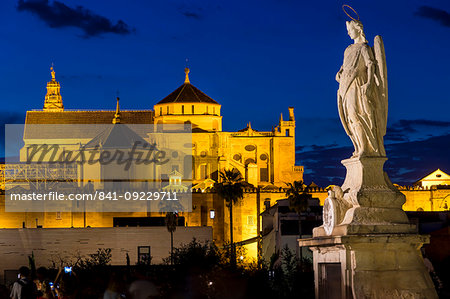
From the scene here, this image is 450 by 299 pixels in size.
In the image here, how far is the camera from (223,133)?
101812 mm

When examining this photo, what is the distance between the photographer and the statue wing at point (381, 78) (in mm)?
10617

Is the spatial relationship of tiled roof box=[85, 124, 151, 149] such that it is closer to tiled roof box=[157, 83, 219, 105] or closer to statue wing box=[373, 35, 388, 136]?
tiled roof box=[157, 83, 219, 105]

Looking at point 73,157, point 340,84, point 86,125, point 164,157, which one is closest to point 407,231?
point 340,84

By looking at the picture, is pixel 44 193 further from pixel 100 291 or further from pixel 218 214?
pixel 100 291

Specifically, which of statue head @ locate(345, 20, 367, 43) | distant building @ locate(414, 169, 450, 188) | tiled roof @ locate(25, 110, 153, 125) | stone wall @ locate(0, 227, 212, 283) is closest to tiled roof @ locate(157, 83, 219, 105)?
tiled roof @ locate(25, 110, 153, 125)

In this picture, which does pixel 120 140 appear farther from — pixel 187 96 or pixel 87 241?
pixel 87 241

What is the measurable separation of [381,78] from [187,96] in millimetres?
98788

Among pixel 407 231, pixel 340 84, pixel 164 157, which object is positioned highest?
pixel 164 157

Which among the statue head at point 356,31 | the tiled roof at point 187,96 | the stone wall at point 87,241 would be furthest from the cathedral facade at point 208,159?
the statue head at point 356,31

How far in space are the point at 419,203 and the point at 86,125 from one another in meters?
52.1

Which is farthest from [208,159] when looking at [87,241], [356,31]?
[356,31]

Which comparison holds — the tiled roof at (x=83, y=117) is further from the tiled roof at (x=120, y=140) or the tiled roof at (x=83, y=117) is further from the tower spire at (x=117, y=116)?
the tiled roof at (x=120, y=140)

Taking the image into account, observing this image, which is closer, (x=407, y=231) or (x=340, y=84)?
(x=407, y=231)

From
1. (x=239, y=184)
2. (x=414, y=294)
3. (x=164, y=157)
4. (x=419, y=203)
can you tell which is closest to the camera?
(x=414, y=294)
